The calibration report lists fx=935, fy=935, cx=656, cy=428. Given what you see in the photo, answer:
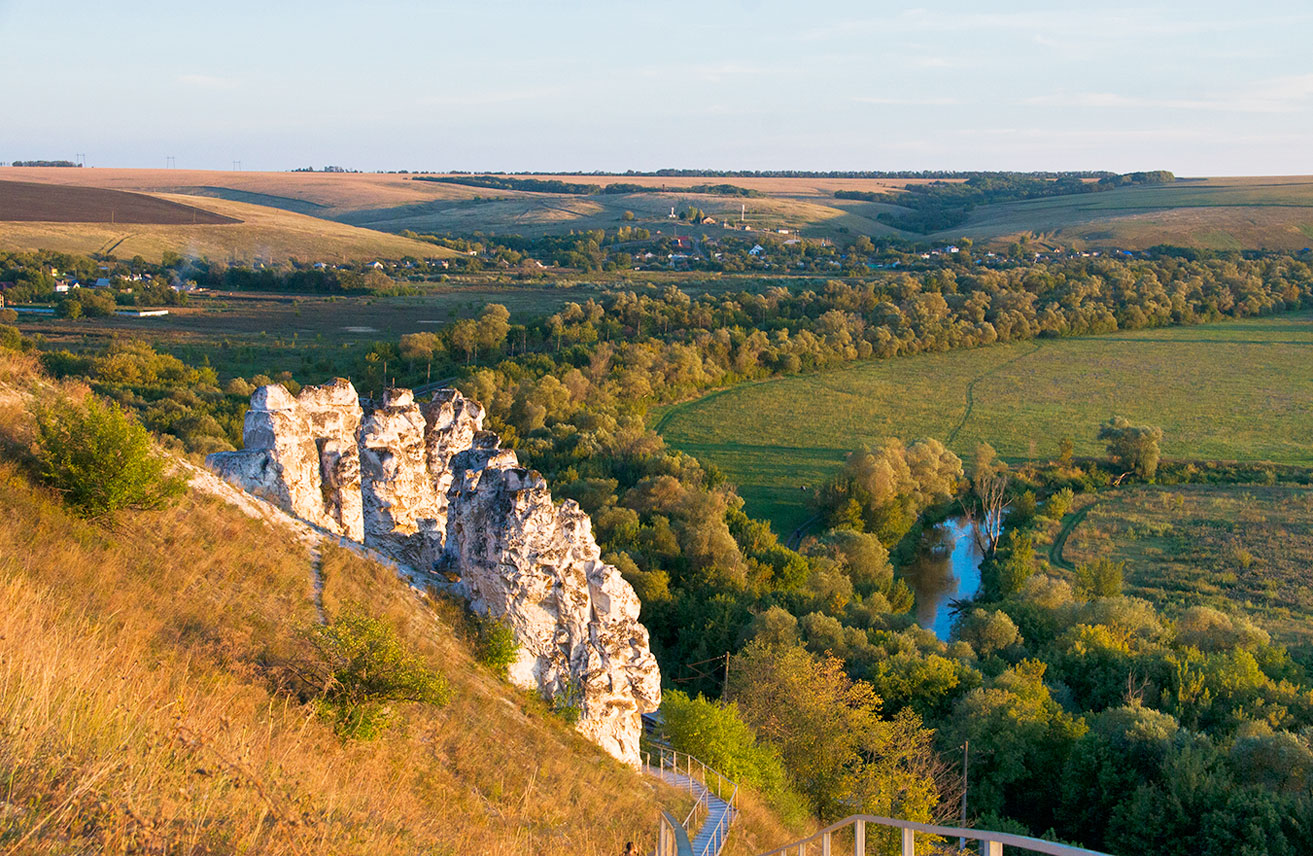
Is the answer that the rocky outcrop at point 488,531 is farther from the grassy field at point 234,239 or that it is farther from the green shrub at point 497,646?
the grassy field at point 234,239

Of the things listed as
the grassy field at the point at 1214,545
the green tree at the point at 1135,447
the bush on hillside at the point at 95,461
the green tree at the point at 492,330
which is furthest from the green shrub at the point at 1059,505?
the bush on hillside at the point at 95,461

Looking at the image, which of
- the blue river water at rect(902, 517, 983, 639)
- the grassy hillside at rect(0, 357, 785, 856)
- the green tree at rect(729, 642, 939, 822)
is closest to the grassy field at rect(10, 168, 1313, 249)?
the blue river water at rect(902, 517, 983, 639)

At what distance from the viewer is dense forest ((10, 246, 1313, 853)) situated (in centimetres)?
2348

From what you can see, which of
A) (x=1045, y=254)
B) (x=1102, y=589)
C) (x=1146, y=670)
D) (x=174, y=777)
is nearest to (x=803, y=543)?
(x=1102, y=589)

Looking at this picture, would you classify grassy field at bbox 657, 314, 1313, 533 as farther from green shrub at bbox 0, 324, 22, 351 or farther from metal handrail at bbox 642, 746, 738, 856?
green shrub at bbox 0, 324, 22, 351

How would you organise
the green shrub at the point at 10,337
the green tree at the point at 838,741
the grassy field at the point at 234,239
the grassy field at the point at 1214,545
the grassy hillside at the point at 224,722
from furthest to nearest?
the grassy field at the point at 234,239 < the green shrub at the point at 10,337 < the grassy field at the point at 1214,545 < the green tree at the point at 838,741 < the grassy hillside at the point at 224,722

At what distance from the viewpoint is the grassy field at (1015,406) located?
2448 inches

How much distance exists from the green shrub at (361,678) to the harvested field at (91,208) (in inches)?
4629

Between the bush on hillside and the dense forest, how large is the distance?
7696 millimetres

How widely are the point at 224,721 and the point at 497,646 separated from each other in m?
8.42

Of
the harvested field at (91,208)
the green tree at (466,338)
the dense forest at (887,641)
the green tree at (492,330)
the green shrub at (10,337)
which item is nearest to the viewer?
the dense forest at (887,641)

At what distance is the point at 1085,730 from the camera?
88.3 ft

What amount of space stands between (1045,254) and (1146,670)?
127m

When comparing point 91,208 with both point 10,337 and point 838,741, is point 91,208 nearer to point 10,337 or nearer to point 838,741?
point 10,337
